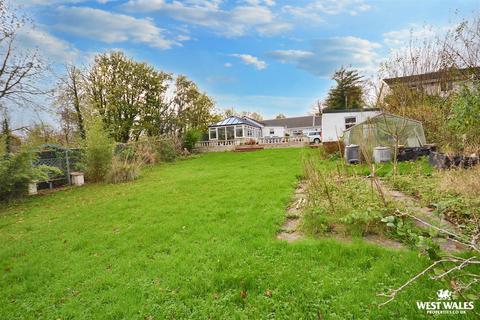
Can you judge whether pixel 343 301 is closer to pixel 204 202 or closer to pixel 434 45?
pixel 204 202

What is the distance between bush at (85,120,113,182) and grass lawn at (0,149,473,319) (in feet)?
19.4

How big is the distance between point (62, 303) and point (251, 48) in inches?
605

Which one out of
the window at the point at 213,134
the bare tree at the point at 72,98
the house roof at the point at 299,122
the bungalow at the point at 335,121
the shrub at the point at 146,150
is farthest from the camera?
the house roof at the point at 299,122

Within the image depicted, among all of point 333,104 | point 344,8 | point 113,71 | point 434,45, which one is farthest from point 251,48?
point 333,104

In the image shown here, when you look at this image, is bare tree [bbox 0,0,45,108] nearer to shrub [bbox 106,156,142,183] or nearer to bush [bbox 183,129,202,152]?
shrub [bbox 106,156,142,183]

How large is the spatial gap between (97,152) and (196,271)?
9856 millimetres

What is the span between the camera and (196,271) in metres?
3.10

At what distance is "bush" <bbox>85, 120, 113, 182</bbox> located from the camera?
10.8 meters

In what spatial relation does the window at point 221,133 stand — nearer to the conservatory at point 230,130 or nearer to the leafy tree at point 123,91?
the conservatory at point 230,130

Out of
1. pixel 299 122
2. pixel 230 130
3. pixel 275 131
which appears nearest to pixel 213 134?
pixel 230 130

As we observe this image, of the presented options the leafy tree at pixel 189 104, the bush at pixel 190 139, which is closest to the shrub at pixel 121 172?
the bush at pixel 190 139

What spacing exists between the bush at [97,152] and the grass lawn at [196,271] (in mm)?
5923

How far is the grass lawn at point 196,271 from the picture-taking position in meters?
2.42

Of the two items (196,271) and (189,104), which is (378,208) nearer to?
(196,271)
